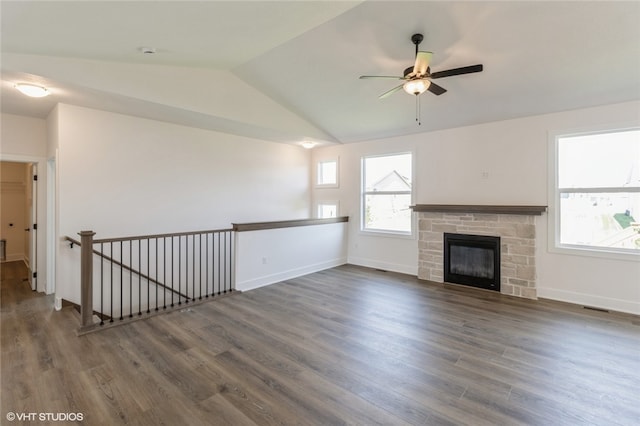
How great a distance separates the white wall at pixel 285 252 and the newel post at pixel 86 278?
1.87 m

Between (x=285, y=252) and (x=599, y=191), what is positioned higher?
(x=599, y=191)

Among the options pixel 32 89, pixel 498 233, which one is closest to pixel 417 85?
pixel 498 233

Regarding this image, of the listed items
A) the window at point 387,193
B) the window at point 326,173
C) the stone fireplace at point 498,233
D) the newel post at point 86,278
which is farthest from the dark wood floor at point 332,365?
the window at point 326,173

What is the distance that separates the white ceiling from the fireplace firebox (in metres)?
2.00

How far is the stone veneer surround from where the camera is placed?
14.8 ft

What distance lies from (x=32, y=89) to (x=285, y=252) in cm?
397

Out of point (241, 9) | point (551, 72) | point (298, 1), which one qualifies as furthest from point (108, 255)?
point (551, 72)

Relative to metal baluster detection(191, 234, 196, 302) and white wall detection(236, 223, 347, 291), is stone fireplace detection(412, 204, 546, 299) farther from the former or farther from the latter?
metal baluster detection(191, 234, 196, 302)

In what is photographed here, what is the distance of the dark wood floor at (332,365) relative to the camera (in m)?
2.07

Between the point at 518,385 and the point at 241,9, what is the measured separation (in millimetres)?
3933

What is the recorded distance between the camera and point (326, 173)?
738 centimetres

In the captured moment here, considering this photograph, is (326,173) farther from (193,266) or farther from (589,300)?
(589,300)

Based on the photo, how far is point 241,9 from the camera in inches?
103

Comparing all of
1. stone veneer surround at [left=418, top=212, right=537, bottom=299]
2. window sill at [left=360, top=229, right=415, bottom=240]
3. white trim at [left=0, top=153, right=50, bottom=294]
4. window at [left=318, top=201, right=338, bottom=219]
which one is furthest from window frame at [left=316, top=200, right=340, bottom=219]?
white trim at [left=0, top=153, right=50, bottom=294]
